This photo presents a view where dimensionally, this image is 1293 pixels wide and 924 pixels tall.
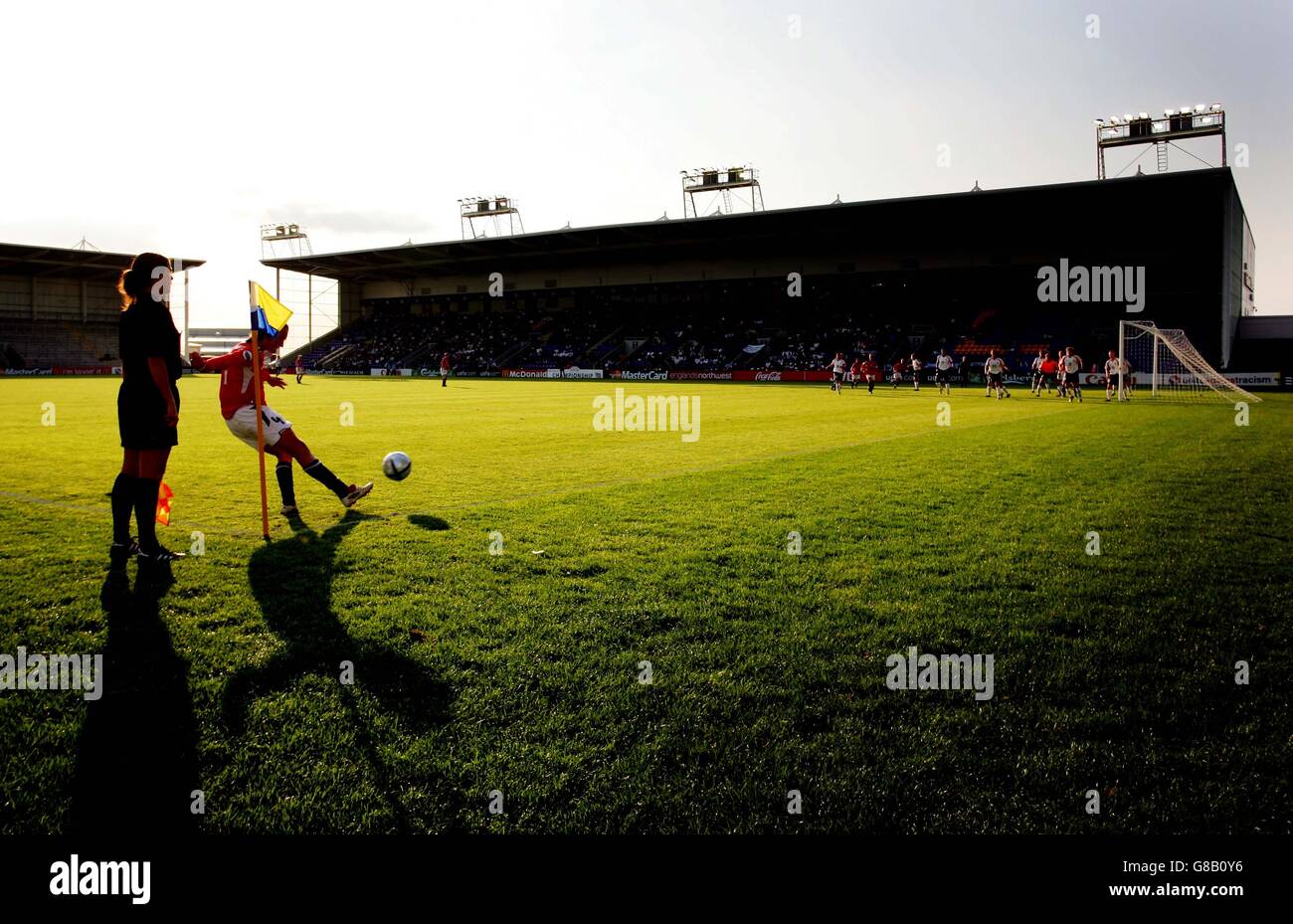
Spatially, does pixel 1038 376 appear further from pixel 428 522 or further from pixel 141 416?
pixel 141 416

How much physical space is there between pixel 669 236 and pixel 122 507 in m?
54.0

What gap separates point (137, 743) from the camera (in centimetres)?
322

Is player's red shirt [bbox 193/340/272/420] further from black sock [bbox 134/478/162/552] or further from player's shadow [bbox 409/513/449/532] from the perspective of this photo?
player's shadow [bbox 409/513/449/532]

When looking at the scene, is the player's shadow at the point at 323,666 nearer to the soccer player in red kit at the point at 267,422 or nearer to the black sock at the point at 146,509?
the black sock at the point at 146,509

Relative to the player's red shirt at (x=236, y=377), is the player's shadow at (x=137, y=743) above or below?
below

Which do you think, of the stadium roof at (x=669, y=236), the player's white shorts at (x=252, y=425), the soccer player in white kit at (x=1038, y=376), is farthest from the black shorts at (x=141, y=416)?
the stadium roof at (x=669, y=236)

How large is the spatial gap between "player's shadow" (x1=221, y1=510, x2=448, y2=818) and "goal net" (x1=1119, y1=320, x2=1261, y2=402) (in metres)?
29.5

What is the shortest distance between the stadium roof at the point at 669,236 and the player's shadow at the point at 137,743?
46.7 m

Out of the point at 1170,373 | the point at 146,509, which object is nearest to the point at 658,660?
the point at 146,509

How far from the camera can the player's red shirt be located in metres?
7.57

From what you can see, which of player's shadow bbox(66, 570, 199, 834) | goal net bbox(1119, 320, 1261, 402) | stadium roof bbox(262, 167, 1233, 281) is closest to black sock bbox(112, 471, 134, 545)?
player's shadow bbox(66, 570, 199, 834)

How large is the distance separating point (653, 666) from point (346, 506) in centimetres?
499

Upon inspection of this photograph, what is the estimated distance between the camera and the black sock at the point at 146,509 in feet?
18.8

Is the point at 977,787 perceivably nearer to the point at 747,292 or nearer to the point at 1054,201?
the point at 1054,201
